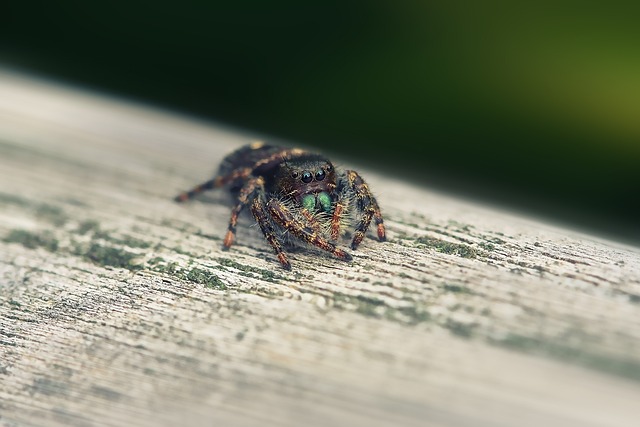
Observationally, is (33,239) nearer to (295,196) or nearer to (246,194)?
(246,194)

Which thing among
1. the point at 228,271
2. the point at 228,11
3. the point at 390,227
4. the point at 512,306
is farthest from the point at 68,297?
the point at 228,11

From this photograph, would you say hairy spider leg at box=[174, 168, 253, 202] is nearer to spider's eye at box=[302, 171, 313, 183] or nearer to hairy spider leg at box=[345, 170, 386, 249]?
spider's eye at box=[302, 171, 313, 183]

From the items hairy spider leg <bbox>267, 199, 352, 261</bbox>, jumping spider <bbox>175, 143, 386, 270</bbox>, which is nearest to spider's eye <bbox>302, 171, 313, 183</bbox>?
jumping spider <bbox>175, 143, 386, 270</bbox>

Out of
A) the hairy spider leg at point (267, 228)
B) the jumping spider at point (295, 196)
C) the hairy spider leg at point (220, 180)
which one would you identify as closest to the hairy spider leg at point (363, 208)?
the jumping spider at point (295, 196)

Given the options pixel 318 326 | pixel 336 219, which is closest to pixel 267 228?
pixel 336 219

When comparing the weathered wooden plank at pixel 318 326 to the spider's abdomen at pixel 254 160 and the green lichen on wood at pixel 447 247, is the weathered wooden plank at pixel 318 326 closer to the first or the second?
the green lichen on wood at pixel 447 247

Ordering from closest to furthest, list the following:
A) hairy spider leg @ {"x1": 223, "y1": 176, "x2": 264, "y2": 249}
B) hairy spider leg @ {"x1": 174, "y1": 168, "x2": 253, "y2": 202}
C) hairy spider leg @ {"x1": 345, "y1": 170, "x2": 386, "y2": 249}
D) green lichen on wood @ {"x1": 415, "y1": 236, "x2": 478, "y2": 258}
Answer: green lichen on wood @ {"x1": 415, "y1": 236, "x2": 478, "y2": 258} < hairy spider leg @ {"x1": 345, "y1": 170, "x2": 386, "y2": 249} < hairy spider leg @ {"x1": 223, "y1": 176, "x2": 264, "y2": 249} < hairy spider leg @ {"x1": 174, "y1": 168, "x2": 253, "y2": 202}

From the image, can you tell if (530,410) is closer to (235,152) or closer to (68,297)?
(68,297)

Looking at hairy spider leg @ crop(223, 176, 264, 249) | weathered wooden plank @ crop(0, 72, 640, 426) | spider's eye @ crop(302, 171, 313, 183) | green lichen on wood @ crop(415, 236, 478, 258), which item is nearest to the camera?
weathered wooden plank @ crop(0, 72, 640, 426)
